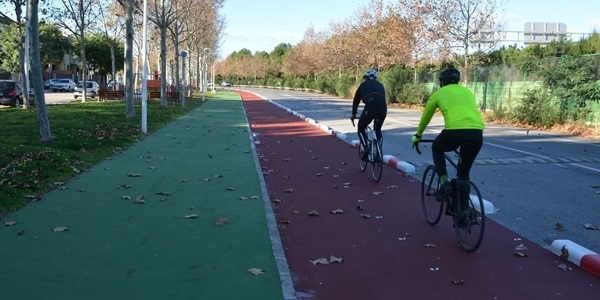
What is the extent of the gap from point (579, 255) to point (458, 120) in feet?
5.71

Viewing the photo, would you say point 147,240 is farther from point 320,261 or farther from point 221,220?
point 320,261

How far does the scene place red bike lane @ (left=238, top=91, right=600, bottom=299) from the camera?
16.1 feet

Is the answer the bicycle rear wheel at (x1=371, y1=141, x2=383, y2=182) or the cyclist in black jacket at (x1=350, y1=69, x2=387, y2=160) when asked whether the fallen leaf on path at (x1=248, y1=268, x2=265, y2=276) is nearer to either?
the bicycle rear wheel at (x1=371, y1=141, x2=383, y2=182)

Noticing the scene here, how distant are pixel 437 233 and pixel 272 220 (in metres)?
1.98

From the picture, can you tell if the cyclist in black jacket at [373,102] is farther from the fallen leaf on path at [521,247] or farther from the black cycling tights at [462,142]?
the fallen leaf on path at [521,247]

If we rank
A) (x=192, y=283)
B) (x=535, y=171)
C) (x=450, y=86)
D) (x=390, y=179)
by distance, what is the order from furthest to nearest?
(x=535, y=171), (x=390, y=179), (x=450, y=86), (x=192, y=283)

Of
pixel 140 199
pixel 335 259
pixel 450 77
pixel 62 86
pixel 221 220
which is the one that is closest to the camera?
pixel 335 259

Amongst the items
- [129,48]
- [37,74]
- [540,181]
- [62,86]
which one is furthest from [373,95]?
[62,86]

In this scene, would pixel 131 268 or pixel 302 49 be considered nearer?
pixel 131 268

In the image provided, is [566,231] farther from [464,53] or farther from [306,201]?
[464,53]

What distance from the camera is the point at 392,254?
5.91 meters

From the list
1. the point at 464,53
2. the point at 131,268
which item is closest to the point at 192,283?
the point at 131,268

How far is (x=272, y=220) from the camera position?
280 inches

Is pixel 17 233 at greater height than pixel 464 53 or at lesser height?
lesser
